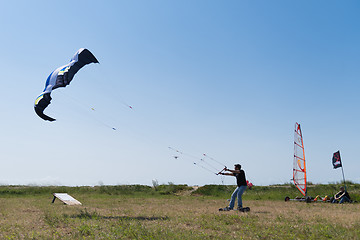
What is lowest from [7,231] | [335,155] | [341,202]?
[7,231]

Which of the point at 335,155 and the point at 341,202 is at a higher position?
the point at 335,155

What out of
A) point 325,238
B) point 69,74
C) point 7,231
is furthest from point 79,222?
point 325,238

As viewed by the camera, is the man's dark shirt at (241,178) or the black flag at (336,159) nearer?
the man's dark shirt at (241,178)

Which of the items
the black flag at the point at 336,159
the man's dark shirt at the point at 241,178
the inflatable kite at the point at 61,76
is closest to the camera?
the inflatable kite at the point at 61,76

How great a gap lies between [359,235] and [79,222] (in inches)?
406

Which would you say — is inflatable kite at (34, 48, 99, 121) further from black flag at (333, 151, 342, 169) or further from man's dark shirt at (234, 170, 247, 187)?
black flag at (333, 151, 342, 169)

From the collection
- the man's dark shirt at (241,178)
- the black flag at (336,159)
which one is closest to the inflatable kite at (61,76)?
the man's dark shirt at (241,178)

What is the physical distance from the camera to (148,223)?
40.9 ft

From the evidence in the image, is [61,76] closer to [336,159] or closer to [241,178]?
[241,178]

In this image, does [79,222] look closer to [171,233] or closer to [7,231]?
[7,231]

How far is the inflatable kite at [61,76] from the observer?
51.7 feet

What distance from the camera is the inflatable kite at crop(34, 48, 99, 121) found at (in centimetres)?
→ 1577

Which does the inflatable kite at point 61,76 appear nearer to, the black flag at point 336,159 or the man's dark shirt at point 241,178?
the man's dark shirt at point 241,178

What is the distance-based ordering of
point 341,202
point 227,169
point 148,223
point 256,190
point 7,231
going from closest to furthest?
point 7,231 → point 148,223 → point 227,169 → point 341,202 → point 256,190
